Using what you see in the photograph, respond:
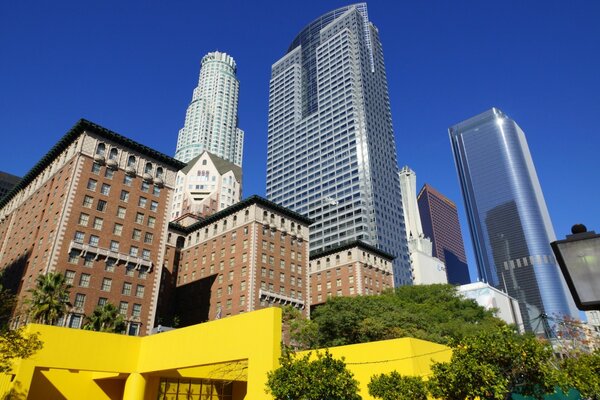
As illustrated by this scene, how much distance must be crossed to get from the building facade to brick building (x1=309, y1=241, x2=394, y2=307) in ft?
150

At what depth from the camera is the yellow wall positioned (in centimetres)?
2347

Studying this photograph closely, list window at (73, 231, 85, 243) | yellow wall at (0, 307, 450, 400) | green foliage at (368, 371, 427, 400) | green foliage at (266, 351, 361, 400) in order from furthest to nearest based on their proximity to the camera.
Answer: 1. window at (73, 231, 85, 243)
2. green foliage at (368, 371, 427, 400)
3. yellow wall at (0, 307, 450, 400)
4. green foliage at (266, 351, 361, 400)

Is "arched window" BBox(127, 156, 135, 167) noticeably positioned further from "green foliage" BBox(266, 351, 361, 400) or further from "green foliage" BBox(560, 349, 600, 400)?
"green foliage" BBox(560, 349, 600, 400)

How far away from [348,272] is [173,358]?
239 ft

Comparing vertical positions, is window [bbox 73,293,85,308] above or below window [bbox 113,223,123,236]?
below

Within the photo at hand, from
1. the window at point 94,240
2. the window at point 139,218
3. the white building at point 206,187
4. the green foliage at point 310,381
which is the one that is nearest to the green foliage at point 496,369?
the green foliage at point 310,381

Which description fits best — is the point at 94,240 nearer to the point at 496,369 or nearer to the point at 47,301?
the point at 47,301

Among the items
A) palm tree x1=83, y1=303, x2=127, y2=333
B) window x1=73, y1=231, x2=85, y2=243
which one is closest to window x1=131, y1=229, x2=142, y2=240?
window x1=73, y1=231, x2=85, y2=243

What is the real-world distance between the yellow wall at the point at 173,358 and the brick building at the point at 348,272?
6417 centimetres

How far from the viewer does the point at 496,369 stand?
21.4m

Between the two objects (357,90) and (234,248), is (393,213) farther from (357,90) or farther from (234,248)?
(234,248)

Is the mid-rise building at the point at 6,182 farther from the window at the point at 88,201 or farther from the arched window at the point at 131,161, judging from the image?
the window at the point at 88,201

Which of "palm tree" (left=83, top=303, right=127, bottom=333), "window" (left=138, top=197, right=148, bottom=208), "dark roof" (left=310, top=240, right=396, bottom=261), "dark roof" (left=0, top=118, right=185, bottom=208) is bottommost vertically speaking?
"palm tree" (left=83, top=303, right=127, bottom=333)

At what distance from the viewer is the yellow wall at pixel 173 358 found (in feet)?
77.0
